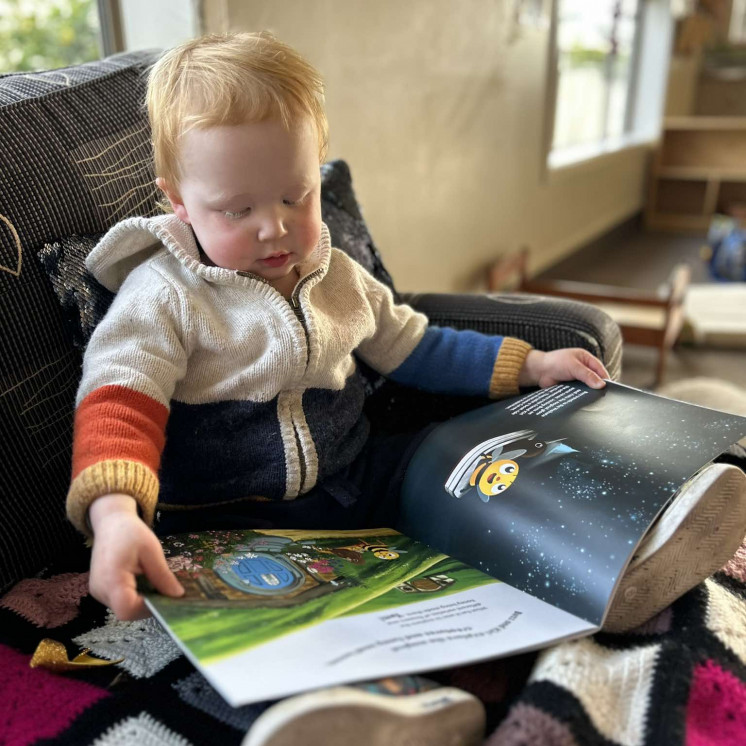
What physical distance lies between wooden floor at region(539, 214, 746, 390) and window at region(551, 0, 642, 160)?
21.6 inches

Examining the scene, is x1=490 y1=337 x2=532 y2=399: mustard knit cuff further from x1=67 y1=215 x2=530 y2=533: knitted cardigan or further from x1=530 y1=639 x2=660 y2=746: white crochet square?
x1=530 y1=639 x2=660 y2=746: white crochet square

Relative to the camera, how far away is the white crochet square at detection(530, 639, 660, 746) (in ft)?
1.67

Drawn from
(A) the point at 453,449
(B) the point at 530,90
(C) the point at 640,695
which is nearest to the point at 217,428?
(A) the point at 453,449

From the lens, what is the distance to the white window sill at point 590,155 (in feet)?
10.8

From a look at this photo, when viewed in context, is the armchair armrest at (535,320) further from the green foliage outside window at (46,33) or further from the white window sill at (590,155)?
the white window sill at (590,155)

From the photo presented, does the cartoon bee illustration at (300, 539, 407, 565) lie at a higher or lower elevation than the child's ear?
lower

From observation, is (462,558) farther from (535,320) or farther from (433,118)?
(433,118)

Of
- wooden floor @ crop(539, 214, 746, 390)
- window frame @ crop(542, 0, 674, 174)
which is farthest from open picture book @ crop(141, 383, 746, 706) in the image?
window frame @ crop(542, 0, 674, 174)

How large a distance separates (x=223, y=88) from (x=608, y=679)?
22.4 inches

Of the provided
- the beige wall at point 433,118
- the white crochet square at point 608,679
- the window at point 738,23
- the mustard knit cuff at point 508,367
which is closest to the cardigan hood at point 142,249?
the mustard knit cuff at point 508,367

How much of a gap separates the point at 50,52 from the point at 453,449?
3.78ft

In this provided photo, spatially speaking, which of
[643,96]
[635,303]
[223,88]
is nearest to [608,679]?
[223,88]

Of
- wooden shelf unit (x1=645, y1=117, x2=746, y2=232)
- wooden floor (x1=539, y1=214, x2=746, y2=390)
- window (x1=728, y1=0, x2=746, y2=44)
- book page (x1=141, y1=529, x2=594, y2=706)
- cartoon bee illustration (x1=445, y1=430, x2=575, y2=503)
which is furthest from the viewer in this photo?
window (x1=728, y1=0, x2=746, y2=44)

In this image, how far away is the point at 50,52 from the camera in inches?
54.8
